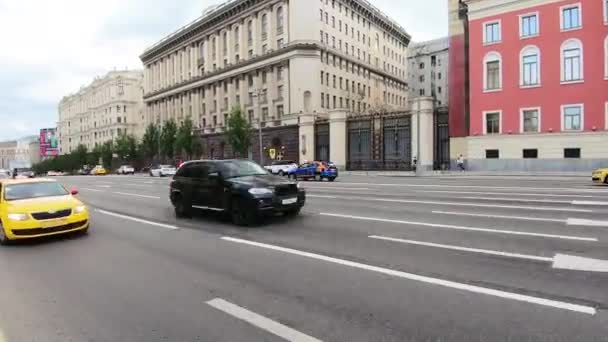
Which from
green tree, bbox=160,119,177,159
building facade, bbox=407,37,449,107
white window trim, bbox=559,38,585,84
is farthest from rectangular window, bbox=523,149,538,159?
building facade, bbox=407,37,449,107

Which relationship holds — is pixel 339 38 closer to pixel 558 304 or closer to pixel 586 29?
pixel 586 29

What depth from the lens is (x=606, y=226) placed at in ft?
27.7

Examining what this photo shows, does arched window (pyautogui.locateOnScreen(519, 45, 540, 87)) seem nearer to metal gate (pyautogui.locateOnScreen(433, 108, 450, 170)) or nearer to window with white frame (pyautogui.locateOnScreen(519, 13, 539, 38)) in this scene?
window with white frame (pyautogui.locateOnScreen(519, 13, 539, 38))

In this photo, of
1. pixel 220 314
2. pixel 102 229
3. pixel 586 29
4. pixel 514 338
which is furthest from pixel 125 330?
pixel 586 29

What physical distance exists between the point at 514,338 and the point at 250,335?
2.34 m

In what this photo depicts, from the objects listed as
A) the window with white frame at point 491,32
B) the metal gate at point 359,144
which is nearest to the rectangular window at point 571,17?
the window with white frame at point 491,32

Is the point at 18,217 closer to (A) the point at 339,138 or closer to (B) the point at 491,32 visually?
(B) the point at 491,32

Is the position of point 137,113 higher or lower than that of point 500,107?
higher

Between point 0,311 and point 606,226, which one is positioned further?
point 606,226

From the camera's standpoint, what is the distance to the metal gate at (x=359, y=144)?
1721 inches

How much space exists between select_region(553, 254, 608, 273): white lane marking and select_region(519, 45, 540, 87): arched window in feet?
105

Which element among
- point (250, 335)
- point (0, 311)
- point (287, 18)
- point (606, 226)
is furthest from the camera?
point (287, 18)

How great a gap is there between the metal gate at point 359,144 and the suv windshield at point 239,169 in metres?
33.2

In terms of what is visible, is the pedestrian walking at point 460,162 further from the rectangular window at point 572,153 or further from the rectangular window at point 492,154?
the rectangular window at point 572,153
